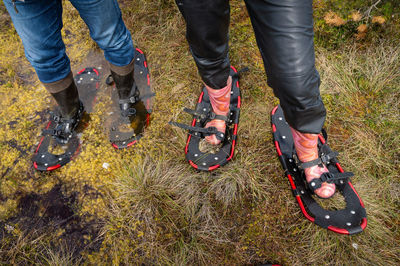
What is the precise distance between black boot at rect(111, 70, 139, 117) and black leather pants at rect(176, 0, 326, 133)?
42.6 inches

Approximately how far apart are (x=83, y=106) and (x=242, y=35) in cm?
200

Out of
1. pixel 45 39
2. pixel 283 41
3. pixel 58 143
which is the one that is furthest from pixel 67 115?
pixel 283 41

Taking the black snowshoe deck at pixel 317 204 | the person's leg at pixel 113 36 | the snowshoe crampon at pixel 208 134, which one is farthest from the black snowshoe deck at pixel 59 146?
the black snowshoe deck at pixel 317 204

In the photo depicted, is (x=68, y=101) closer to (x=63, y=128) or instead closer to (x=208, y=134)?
(x=63, y=128)

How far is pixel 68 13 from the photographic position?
3.57 meters

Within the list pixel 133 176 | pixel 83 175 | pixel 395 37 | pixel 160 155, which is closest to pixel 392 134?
pixel 395 37

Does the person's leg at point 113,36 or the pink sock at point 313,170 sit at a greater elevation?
the person's leg at point 113,36

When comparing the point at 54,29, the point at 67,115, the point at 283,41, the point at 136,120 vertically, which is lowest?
the point at 136,120

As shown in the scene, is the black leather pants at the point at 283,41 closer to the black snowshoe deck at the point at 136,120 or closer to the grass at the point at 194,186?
the grass at the point at 194,186

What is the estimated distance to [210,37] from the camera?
1630mm

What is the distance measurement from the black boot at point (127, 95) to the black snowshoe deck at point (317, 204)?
1.48m

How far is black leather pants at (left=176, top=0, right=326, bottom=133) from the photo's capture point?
1325 mm

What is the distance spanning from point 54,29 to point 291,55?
169 centimetres

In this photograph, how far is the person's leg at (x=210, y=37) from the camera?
1481 millimetres
